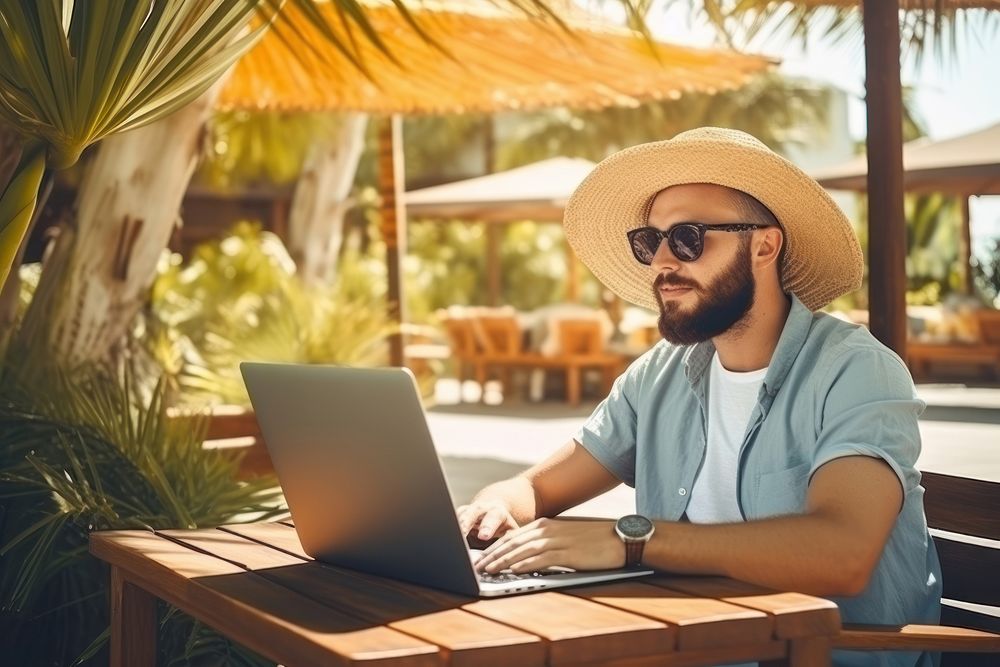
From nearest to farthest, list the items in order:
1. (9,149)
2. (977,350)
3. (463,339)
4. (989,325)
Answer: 1. (9,149)
2. (463,339)
3. (989,325)
4. (977,350)

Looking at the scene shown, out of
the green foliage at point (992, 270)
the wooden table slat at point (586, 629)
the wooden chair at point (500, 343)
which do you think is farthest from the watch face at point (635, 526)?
the wooden chair at point (500, 343)

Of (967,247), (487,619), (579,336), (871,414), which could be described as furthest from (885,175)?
(967,247)

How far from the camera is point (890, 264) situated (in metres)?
3.25

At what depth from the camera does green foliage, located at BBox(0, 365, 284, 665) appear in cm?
342

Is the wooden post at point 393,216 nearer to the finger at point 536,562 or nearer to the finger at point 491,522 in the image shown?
the finger at point 491,522

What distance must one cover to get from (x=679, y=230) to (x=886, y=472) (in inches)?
24.8

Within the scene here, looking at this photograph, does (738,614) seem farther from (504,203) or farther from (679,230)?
(504,203)

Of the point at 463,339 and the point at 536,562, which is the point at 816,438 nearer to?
the point at 536,562

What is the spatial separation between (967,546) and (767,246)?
25.3 inches

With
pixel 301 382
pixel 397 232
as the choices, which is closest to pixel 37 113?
pixel 301 382

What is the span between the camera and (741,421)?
2529 millimetres

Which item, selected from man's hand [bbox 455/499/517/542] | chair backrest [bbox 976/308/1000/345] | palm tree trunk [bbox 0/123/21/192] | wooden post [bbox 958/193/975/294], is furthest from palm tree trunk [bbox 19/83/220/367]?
wooden post [bbox 958/193/975/294]

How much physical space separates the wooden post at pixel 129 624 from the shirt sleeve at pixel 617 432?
0.91 meters

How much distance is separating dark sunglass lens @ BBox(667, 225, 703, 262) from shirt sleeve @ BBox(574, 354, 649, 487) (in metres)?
0.35
